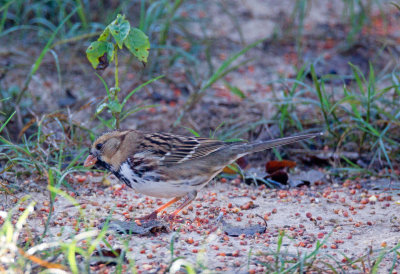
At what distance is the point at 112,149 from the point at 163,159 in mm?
405

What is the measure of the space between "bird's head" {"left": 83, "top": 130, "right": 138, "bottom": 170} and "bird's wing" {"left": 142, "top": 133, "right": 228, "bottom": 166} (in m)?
0.13

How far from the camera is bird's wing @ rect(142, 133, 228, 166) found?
4.43m

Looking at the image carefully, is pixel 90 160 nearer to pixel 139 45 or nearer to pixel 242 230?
pixel 139 45

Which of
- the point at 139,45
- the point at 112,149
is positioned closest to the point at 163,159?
the point at 112,149

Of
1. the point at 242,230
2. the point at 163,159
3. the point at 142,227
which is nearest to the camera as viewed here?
the point at 142,227

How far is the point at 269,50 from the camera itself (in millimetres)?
8234

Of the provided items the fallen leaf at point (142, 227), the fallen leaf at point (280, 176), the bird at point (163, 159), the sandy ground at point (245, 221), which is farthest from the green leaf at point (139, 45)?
the fallen leaf at point (280, 176)

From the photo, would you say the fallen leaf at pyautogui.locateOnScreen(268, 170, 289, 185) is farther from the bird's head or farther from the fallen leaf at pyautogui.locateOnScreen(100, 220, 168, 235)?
the fallen leaf at pyautogui.locateOnScreen(100, 220, 168, 235)

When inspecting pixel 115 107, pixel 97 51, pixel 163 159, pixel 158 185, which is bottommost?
pixel 158 185

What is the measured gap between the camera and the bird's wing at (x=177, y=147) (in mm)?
4426

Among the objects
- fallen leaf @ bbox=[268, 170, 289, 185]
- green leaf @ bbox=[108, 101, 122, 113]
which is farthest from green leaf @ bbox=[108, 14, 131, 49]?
fallen leaf @ bbox=[268, 170, 289, 185]

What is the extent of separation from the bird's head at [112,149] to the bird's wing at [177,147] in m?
0.13

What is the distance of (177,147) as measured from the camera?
4.55 meters

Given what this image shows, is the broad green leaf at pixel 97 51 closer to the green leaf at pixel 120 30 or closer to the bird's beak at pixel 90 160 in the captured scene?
the green leaf at pixel 120 30
